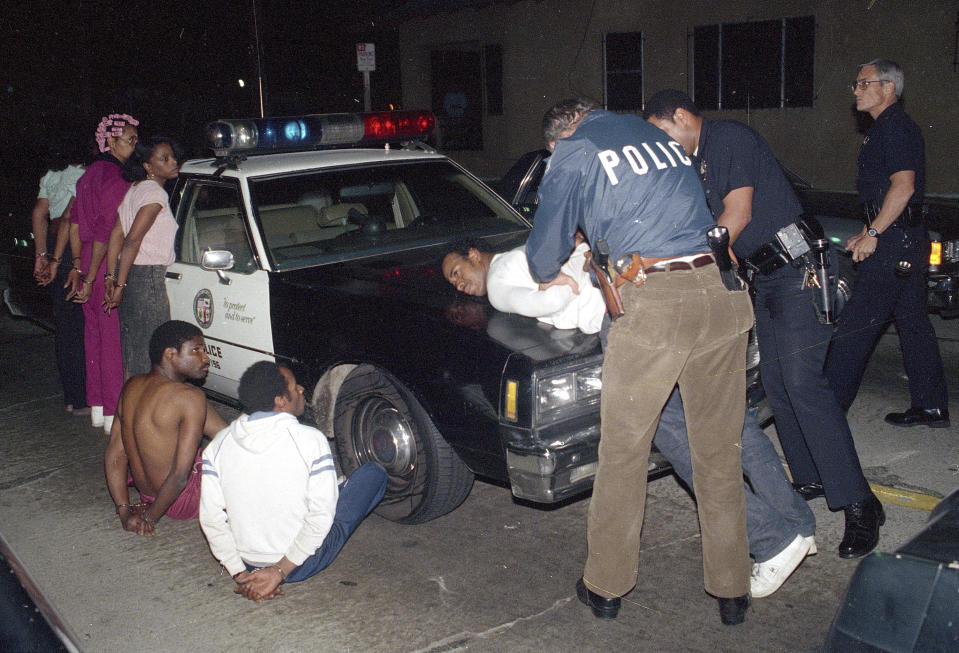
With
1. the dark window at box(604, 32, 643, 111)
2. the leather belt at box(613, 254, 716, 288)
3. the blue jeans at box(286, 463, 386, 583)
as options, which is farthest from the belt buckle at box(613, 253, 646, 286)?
the dark window at box(604, 32, 643, 111)

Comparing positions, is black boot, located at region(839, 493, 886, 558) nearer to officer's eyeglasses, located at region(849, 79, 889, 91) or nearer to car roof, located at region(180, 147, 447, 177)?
officer's eyeglasses, located at region(849, 79, 889, 91)

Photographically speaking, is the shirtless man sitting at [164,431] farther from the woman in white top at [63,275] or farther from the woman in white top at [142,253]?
the woman in white top at [63,275]

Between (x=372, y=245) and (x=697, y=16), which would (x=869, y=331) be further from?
(x=697, y=16)

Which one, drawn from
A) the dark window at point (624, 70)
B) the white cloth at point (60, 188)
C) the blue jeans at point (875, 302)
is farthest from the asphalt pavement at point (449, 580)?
the dark window at point (624, 70)

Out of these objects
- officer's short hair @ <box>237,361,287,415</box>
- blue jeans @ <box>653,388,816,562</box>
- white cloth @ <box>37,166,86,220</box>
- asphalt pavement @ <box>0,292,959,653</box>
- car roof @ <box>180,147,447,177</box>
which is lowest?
asphalt pavement @ <box>0,292,959,653</box>

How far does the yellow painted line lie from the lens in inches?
167

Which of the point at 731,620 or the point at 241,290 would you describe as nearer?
the point at 731,620

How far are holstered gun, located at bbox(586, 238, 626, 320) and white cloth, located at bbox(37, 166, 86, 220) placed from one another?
438 centimetres

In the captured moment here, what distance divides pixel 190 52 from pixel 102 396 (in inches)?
1276

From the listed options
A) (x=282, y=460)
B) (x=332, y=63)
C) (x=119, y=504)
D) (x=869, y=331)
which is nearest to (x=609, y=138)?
(x=282, y=460)

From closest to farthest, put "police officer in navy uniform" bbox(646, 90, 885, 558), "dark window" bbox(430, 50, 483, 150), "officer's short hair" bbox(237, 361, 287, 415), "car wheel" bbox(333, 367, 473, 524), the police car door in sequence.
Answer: "officer's short hair" bbox(237, 361, 287, 415)
"police officer in navy uniform" bbox(646, 90, 885, 558)
"car wheel" bbox(333, 367, 473, 524)
the police car door
"dark window" bbox(430, 50, 483, 150)

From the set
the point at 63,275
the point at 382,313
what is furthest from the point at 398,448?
the point at 63,275

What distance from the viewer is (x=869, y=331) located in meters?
4.53

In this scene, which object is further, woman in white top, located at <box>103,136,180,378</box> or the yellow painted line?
woman in white top, located at <box>103,136,180,378</box>
